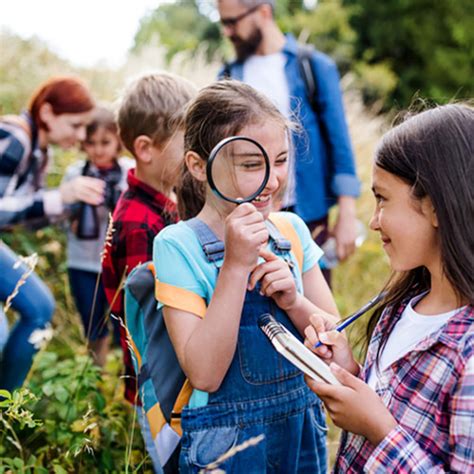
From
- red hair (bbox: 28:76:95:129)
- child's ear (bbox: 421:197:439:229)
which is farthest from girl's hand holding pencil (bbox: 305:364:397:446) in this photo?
red hair (bbox: 28:76:95:129)

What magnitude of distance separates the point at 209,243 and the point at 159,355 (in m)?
0.39

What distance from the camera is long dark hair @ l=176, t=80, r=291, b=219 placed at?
1834 millimetres

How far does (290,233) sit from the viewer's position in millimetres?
1990

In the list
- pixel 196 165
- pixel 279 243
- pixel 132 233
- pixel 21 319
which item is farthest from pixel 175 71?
pixel 279 243

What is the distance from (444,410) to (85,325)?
9.41ft

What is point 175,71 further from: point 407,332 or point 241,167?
point 407,332

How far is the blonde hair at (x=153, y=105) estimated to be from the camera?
2.55 m

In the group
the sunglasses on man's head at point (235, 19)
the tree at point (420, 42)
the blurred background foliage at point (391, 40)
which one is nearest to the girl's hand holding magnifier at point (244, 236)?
the sunglasses on man's head at point (235, 19)

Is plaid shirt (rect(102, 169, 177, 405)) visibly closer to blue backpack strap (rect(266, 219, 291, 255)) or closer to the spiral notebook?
blue backpack strap (rect(266, 219, 291, 255))

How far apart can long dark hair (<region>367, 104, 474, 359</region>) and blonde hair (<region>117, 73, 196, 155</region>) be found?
1.14 m

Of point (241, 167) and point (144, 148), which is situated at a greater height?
point (241, 167)

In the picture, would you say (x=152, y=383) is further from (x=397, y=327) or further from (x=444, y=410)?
(x=444, y=410)

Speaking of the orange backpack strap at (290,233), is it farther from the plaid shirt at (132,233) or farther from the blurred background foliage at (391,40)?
the blurred background foliage at (391,40)

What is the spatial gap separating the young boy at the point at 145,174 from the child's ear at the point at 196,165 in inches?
18.0
